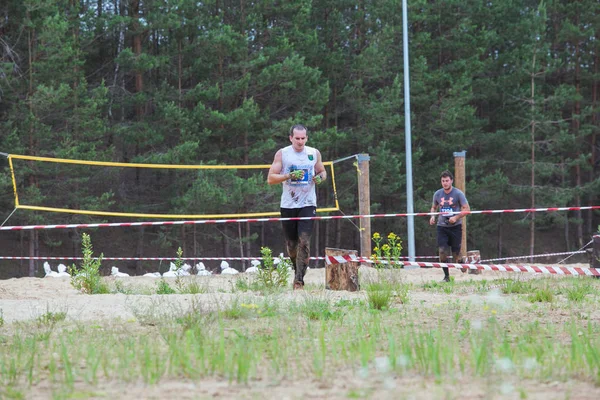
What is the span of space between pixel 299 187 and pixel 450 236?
3.72 meters

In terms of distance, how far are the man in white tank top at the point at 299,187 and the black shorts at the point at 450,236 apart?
3397mm

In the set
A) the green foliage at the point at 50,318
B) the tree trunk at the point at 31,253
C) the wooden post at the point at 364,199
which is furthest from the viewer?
the tree trunk at the point at 31,253

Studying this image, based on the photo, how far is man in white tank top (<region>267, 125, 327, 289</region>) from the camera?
9195 millimetres

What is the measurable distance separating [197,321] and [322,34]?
27709 millimetres

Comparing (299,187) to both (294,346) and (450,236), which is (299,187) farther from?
(294,346)

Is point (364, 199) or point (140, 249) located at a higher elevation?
point (364, 199)

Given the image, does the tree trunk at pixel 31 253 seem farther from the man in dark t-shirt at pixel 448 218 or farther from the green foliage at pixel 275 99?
Answer: the man in dark t-shirt at pixel 448 218

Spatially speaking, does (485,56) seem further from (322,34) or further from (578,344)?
(578,344)

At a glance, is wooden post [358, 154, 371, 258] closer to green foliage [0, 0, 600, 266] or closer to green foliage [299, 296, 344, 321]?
green foliage [0, 0, 600, 266]

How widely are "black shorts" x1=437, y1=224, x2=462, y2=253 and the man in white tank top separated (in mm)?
3397

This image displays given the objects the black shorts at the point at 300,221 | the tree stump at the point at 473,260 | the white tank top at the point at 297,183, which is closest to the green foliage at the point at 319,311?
the black shorts at the point at 300,221

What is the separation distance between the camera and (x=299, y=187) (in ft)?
30.3

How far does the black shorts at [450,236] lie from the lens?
1213cm

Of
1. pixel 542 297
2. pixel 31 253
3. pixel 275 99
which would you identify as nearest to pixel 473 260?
pixel 542 297
